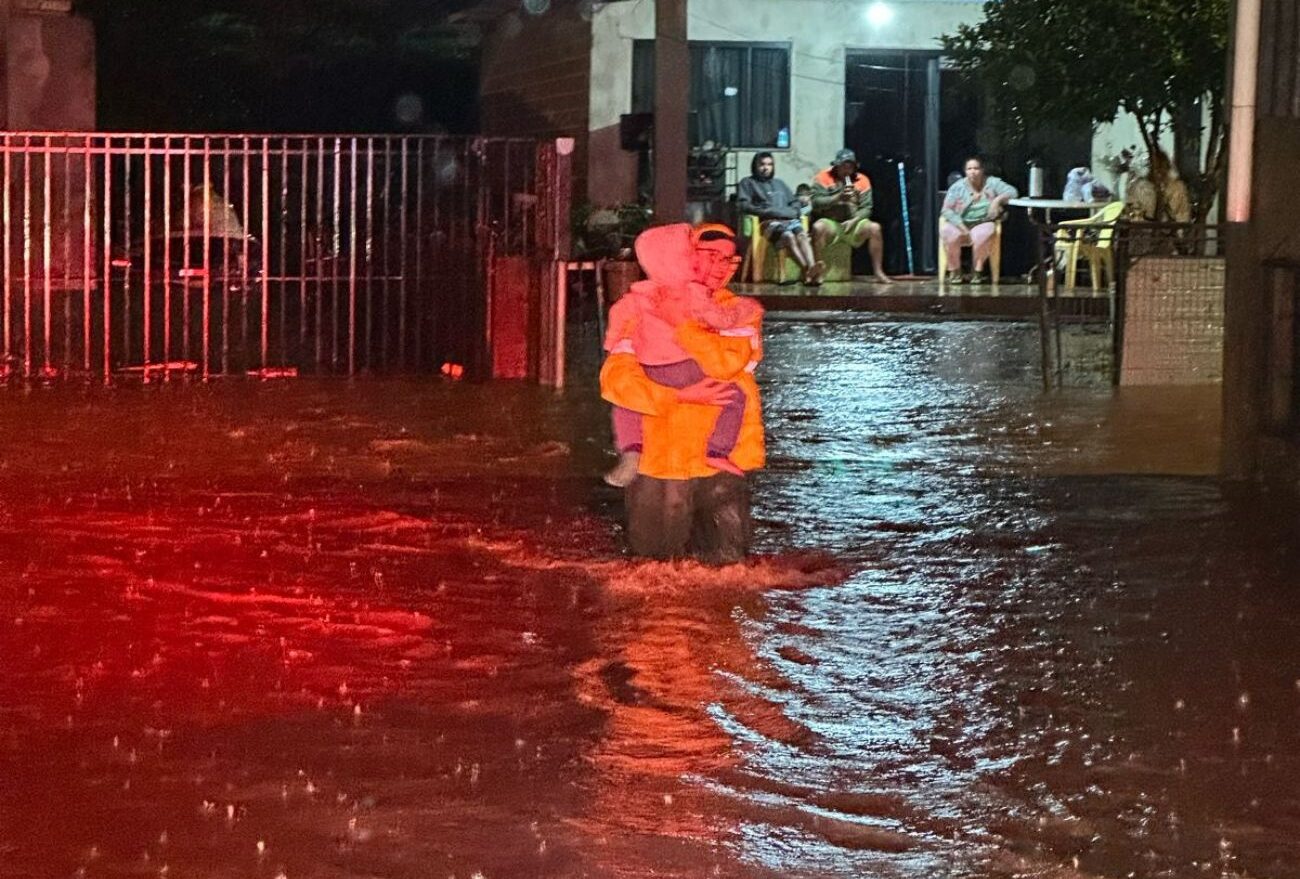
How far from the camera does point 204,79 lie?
104 ft

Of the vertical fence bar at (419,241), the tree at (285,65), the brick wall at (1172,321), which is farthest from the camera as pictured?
the tree at (285,65)

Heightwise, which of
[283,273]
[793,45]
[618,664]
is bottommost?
[618,664]

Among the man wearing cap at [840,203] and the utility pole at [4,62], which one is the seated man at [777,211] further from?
the utility pole at [4,62]

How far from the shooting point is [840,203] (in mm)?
24531

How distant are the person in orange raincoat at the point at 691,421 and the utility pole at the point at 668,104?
4.38m

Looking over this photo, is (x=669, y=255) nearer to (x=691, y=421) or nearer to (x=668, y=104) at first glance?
(x=691, y=421)

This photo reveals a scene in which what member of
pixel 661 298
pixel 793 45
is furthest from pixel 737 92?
pixel 661 298

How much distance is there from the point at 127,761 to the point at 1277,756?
321 centimetres

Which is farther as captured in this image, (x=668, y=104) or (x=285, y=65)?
(x=285, y=65)

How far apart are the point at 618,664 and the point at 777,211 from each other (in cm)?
1689

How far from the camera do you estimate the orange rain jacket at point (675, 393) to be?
27.3ft

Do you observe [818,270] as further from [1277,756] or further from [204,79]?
[1277,756]

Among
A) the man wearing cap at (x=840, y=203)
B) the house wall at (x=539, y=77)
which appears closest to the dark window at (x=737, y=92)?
the house wall at (x=539, y=77)

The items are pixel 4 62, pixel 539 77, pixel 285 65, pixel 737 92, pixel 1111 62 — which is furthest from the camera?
pixel 285 65
